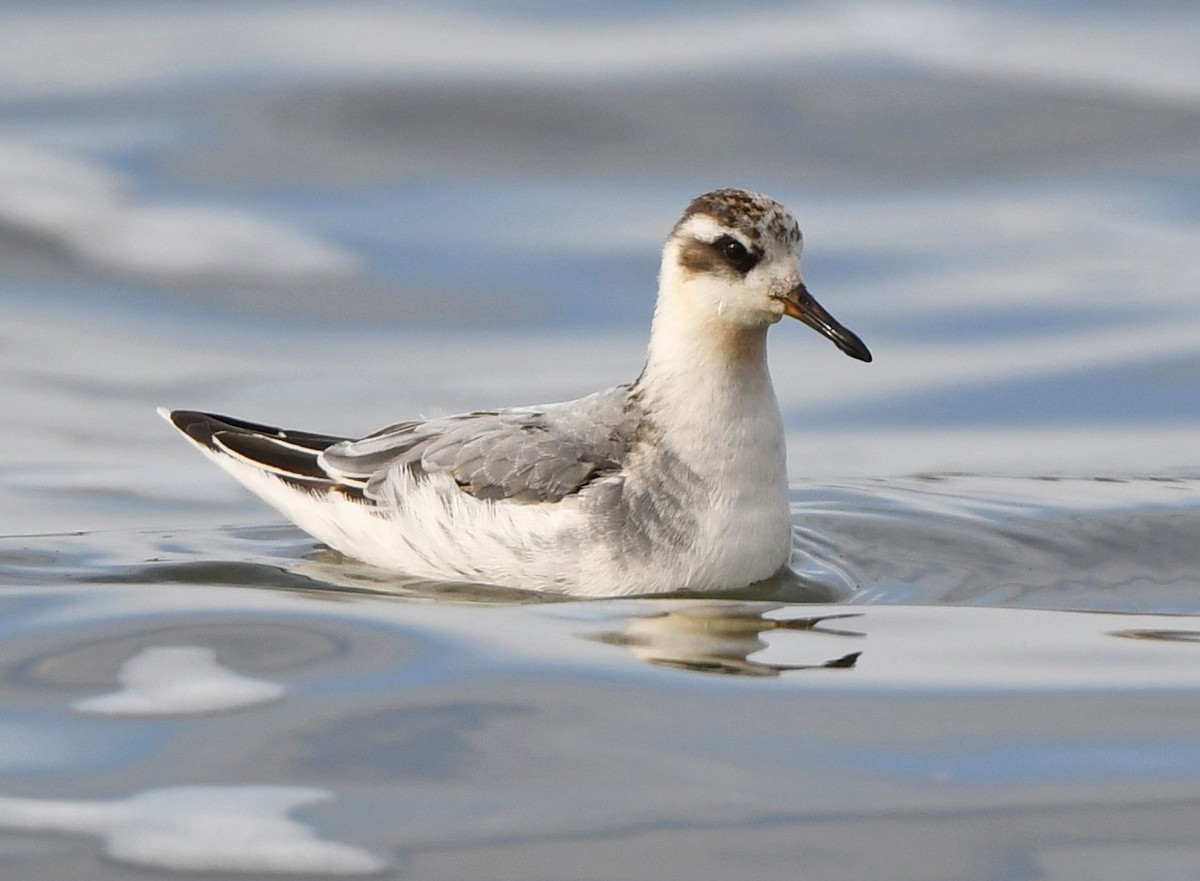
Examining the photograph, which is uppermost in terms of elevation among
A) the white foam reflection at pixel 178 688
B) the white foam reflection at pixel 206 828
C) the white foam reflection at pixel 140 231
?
the white foam reflection at pixel 140 231

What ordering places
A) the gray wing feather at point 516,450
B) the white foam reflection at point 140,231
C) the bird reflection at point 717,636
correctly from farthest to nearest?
the white foam reflection at point 140,231 < the gray wing feather at point 516,450 < the bird reflection at point 717,636

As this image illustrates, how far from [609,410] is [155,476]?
3179mm

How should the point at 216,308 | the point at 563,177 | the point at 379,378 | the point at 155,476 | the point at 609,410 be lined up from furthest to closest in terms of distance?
the point at 563,177, the point at 216,308, the point at 379,378, the point at 155,476, the point at 609,410

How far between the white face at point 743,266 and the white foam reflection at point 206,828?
3.23 m

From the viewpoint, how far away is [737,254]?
8242 mm

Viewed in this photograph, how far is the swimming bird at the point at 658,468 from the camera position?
8.16 metres

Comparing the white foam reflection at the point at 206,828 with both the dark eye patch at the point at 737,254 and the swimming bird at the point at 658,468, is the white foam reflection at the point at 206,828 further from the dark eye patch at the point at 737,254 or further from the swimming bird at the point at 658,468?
the dark eye patch at the point at 737,254

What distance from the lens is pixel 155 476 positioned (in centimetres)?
1079

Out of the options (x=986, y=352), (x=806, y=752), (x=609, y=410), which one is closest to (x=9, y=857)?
(x=806, y=752)

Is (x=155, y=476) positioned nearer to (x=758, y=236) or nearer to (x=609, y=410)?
(x=609, y=410)

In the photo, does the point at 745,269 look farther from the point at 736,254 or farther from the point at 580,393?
the point at 580,393

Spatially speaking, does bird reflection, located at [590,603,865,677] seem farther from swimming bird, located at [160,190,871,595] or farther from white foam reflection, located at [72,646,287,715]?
white foam reflection, located at [72,646,287,715]

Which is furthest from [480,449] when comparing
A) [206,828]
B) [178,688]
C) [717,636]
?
[206,828]

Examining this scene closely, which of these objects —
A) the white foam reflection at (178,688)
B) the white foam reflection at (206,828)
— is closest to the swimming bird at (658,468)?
the white foam reflection at (178,688)
